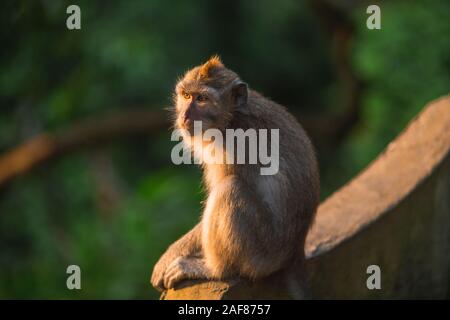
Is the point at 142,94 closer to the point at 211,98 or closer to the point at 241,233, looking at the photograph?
the point at 211,98

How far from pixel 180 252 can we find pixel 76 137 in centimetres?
541

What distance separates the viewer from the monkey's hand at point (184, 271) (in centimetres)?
462

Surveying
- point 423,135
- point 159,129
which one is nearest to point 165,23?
point 159,129

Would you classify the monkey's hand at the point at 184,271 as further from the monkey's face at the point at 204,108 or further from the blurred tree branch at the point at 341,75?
the blurred tree branch at the point at 341,75

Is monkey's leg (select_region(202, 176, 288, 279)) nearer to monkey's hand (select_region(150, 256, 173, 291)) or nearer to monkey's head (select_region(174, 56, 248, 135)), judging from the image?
monkey's hand (select_region(150, 256, 173, 291))

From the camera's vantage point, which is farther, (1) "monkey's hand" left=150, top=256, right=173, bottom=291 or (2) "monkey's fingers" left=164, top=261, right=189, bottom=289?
(1) "monkey's hand" left=150, top=256, right=173, bottom=291

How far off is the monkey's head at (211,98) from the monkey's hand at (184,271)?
0.78 metres

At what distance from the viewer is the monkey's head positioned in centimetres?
→ 469

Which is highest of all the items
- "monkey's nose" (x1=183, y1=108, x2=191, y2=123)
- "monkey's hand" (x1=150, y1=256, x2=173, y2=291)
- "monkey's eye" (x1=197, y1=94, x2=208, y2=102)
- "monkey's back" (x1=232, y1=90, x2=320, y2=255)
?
"monkey's eye" (x1=197, y1=94, x2=208, y2=102)

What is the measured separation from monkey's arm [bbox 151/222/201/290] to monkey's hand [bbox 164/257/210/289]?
7 centimetres

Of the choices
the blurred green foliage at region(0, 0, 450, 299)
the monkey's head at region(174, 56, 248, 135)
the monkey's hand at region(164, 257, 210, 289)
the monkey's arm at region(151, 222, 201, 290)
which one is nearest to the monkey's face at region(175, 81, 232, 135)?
the monkey's head at region(174, 56, 248, 135)

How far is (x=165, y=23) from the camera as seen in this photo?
36.3 ft

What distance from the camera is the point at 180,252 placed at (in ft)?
15.7

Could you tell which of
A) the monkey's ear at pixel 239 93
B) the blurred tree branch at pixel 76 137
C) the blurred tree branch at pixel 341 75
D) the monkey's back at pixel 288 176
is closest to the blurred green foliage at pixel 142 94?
the blurred tree branch at pixel 341 75
